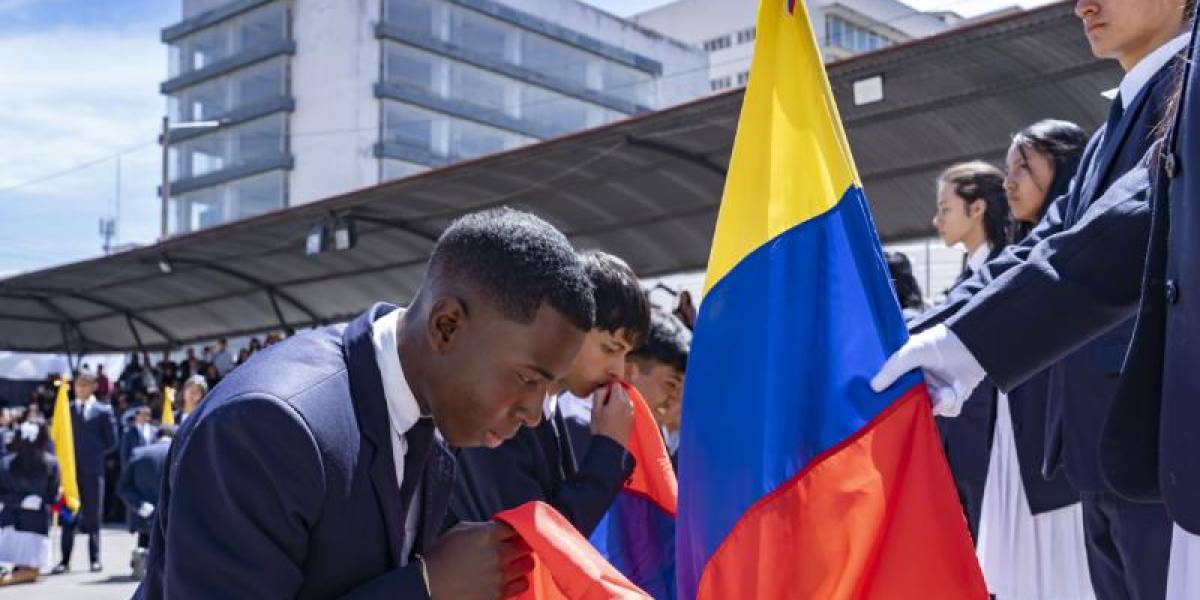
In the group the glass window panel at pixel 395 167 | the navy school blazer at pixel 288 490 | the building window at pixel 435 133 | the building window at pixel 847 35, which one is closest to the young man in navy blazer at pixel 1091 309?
the navy school blazer at pixel 288 490

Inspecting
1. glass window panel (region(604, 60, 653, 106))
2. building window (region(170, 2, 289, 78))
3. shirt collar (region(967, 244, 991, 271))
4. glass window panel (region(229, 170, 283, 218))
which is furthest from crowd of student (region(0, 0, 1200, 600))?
glass window panel (region(604, 60, 653, 106))

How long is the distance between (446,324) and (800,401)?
84 centimetres

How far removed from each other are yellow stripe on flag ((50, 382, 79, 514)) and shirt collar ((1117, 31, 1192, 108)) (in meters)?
13.2

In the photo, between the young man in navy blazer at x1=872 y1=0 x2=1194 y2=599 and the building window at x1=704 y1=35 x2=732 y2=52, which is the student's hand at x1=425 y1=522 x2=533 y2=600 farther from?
the building window at x1=704 y1=35 x2=732 y2=52

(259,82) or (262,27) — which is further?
(259,82)

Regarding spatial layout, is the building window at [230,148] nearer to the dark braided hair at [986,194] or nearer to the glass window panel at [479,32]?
the glass window panel at [479,32]

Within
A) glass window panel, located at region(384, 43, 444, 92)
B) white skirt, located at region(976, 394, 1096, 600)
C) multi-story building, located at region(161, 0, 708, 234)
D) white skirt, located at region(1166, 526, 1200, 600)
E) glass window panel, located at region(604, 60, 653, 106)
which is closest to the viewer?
white skirt, located at region(1166, 526, 1200, 600)

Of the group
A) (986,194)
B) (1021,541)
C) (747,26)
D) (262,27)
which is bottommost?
(1021,541)

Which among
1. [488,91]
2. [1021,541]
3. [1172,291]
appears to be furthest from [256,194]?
[1172,291]

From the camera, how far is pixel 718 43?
75.7 m

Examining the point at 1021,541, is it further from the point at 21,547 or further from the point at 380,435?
the point at 21,547

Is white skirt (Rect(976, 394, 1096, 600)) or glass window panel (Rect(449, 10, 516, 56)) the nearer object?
white skirt (Rect(976, 394, 1096, 600))

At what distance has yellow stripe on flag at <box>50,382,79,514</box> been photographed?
1407 cm

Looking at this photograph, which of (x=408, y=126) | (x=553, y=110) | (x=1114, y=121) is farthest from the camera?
(x=553, y=110)
